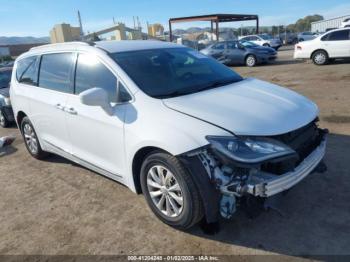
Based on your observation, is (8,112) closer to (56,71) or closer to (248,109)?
(56,71)

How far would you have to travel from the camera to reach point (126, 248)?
3020 mm

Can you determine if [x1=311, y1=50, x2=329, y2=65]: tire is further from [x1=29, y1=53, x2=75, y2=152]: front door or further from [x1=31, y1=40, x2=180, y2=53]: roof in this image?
[x1=29, y1=53, x2=75, y2=152]: front door

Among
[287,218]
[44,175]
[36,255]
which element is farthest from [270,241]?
[44,175]

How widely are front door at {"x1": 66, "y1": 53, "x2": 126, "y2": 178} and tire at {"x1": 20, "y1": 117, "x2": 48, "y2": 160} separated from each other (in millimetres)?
1455

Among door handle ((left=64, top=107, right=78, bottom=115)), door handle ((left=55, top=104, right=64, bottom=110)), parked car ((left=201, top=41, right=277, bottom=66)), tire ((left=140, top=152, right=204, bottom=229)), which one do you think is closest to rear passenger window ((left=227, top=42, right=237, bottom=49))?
parked car ((left=201, top=41, right=277, bottom=66))

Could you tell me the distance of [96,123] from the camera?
3.56 metres

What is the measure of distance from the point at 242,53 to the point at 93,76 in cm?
1460

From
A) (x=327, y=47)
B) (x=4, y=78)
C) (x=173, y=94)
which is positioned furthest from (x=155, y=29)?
(x=173, y=94)

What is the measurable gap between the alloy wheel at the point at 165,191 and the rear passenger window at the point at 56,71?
168 cm

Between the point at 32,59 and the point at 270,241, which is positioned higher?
the point at 32,59

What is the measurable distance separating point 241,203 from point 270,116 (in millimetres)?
839

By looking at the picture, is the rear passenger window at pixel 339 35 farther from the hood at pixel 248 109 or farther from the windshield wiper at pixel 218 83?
the hood at pixel 248 109

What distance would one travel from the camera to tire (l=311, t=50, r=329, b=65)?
47.6 feet

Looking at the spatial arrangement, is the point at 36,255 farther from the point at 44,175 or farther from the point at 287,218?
the point at 287,218
